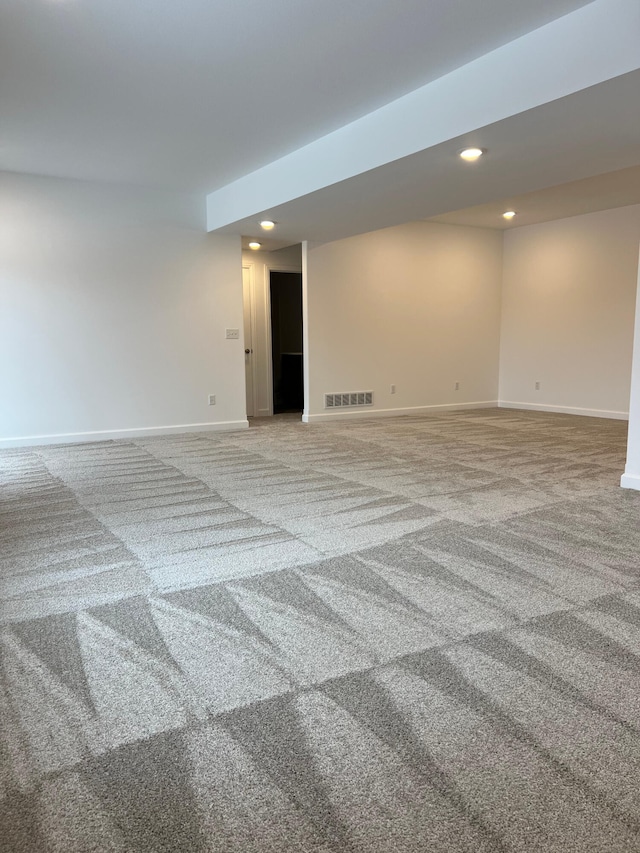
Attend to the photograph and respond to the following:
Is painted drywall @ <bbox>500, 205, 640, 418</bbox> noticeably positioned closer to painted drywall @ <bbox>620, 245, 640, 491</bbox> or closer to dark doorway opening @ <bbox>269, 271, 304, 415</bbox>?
dark doorway opening @ <bbox>269, 271, 304, 415</bbox>

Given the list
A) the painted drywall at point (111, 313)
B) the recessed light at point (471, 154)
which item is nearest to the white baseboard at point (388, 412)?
the painted drywall at point (111, 313)

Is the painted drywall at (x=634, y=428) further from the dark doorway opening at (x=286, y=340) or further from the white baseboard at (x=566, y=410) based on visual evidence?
the dark doorway opening at (x=286, y=340)

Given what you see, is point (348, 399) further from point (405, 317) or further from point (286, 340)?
point (286, 340)

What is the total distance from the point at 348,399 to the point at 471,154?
445cm

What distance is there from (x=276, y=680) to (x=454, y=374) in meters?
7.76

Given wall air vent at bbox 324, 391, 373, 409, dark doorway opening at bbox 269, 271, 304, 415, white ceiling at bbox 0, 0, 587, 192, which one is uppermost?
white ceiling at bbox 0, 0, 587, 192

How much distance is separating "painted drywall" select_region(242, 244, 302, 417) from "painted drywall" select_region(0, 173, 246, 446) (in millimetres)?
1180

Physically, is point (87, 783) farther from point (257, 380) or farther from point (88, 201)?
point (257, 380)

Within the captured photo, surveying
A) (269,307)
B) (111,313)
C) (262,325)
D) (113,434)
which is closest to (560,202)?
(269,307)

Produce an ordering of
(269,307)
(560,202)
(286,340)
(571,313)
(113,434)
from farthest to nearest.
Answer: (286,340), (269,307), (571,313), (560,202), (113,434)

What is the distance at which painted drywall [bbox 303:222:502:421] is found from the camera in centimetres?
780

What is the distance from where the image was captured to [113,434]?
21.4 feet

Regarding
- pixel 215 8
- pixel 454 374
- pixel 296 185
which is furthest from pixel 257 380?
pixel 215 8

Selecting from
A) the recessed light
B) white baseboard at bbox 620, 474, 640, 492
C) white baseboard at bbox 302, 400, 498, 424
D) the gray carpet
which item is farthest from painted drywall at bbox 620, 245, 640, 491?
white baseboard at bbox 302, 400, 498, 424
